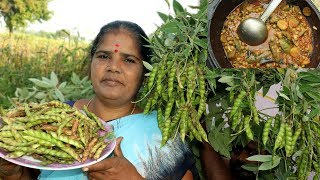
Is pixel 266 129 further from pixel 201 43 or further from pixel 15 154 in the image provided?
pixel 15 154

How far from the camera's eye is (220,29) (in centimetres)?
184

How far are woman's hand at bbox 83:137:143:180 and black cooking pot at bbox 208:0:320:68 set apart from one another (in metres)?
0.55

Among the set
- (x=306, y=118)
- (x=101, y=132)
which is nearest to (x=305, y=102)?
(x=306, y=118)

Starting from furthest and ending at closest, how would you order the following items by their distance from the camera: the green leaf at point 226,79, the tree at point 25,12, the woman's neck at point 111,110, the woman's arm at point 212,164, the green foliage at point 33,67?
the tree at point 25,12
the green foliage at point 33,67
the woman's arm at point 212,164
the woman's neck at point 111,110
the green leaf at point 226,79

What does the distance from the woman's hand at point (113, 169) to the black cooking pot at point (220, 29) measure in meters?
0.55

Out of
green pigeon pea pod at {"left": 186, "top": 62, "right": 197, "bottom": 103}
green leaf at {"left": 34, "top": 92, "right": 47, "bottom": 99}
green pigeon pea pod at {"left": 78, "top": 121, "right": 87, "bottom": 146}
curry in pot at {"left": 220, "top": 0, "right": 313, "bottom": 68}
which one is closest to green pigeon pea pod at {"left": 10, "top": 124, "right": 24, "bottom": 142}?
green pigeon pea pod at {"left": 78, "top": 121, "right": 87, "bottom": 146}

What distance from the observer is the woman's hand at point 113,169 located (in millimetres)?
1610

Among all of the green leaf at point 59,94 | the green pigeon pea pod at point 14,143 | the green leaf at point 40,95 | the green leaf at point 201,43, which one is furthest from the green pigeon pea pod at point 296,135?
the green leaf at point 40,95

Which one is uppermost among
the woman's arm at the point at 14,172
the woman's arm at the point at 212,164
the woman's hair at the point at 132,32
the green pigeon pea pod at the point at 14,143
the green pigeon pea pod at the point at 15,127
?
the woman's hair at the point at 132,32

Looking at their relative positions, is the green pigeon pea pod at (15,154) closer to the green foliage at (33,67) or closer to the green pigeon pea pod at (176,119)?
the green pigeon pea pod at (176,119)

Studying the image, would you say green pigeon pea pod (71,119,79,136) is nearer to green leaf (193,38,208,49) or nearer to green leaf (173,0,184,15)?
green leaf (193,38,208,49)

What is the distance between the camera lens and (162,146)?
197 centimetres

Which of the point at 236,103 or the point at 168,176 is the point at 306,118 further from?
the point at 168,176

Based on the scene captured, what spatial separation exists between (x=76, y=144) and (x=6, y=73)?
161 inches
